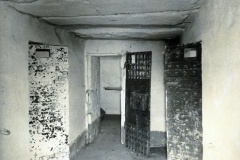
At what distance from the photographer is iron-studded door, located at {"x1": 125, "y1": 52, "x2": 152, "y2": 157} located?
4.11 meters

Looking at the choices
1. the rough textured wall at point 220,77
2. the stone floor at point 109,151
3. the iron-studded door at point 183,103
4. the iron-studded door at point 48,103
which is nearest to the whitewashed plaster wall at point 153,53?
the stone floor at point 109,151

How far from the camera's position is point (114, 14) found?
2895 mm

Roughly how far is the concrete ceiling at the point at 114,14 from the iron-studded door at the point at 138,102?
0.69 m

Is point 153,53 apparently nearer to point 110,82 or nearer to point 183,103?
point 183,103

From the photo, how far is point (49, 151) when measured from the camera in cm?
318

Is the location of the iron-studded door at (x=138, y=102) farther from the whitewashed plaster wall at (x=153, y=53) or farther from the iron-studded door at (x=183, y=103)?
the iron-studded door at (x=183, y=103)

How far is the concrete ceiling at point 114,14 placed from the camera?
8.01 ft

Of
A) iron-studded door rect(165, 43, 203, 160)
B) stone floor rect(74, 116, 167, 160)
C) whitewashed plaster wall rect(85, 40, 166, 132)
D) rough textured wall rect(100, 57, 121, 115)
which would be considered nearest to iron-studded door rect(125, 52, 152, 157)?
stone floor rect(74, 116, 167, 160)

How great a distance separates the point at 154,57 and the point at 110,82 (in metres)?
3.12

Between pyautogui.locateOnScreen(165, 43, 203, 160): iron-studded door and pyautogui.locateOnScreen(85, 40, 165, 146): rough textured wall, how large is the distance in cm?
164

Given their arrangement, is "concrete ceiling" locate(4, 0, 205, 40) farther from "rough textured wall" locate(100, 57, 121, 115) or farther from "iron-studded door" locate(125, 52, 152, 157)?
"rough textured wall" locate(100, 57, 121, 115)

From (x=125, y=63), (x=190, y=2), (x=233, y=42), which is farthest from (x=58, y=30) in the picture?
(x=233, y=42)

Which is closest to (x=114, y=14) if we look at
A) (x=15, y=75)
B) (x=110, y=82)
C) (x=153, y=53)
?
(x=15, y=75)

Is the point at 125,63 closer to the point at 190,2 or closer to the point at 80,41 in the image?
the point at 80,41
